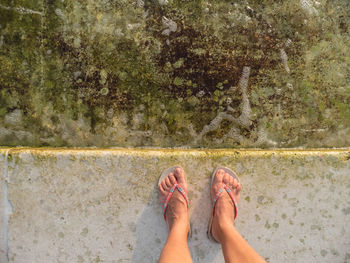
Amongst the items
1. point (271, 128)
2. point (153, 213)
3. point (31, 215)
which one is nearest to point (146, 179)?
point (153, 213)

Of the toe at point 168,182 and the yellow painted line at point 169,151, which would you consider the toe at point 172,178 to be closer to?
the toe at point 168,182

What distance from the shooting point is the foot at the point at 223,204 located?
1.28 m

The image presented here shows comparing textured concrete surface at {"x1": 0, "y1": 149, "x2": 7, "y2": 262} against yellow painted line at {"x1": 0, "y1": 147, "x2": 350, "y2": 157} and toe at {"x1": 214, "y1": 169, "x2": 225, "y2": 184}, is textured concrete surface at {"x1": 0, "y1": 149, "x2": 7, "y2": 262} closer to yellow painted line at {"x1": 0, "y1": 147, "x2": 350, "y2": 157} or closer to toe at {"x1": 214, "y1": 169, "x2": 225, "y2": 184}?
yellow painted line at {"x1": 0, "y1": 147, "x2": 350, "y2": 157}

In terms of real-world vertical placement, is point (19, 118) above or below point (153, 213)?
above

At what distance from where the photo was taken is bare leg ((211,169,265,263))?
1135mm

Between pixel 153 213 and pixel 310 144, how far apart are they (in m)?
0.98

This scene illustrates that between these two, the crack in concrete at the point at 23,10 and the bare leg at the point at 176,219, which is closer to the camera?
the bare leg at the point at 176,219

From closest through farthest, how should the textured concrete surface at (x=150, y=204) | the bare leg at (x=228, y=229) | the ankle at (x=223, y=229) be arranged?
the bare leg at (x=228, y=229)
the ankle at (x=223, y=229)
the textured concrete surface at (x=150, y=204)

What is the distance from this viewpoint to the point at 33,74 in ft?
4.57

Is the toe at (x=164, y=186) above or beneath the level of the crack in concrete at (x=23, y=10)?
beneath

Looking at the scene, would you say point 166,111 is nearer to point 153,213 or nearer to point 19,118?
point 153,213

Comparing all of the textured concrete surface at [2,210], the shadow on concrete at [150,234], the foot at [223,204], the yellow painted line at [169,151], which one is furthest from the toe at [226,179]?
the textured concrete surface at [2,210]

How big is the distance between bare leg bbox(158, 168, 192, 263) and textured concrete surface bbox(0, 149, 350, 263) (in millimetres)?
58

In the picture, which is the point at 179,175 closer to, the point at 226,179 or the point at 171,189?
the point at 171,189
